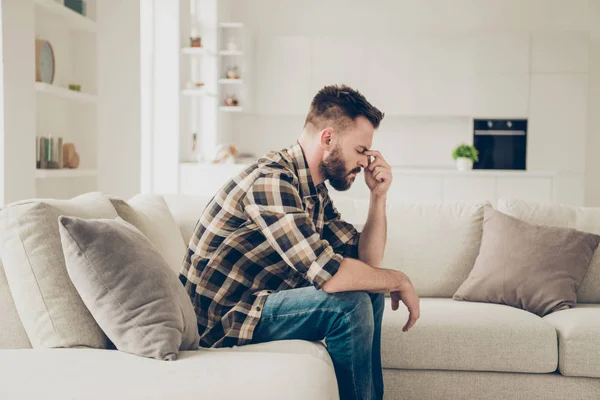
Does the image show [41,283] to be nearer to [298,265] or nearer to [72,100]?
[298,265]

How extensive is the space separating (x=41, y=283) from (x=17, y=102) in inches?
70.2

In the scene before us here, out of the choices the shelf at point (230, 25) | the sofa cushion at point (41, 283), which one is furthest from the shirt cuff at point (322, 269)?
the shelf at point (230, 25)

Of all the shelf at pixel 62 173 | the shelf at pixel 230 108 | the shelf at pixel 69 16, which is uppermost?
the shelf at pixel 69 16

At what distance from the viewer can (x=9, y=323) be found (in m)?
2.12

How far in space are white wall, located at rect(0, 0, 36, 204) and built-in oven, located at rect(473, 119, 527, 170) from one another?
5029 millimetres

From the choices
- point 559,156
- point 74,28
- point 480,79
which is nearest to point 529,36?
point 480,79

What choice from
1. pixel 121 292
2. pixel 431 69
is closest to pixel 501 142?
pixel 431 69

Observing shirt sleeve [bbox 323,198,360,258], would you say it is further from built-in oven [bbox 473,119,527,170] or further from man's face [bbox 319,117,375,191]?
built-in oven [bbox 473,119,527,170]

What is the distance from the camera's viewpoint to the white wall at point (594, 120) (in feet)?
25.7

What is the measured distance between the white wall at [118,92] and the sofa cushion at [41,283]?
306 cm

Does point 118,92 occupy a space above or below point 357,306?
above

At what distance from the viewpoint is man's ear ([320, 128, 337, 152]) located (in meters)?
2.40

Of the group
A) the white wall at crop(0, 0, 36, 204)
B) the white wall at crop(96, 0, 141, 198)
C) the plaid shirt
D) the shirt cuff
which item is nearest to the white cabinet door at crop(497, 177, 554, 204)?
the white wall at crop(96, 0, 141, 198)

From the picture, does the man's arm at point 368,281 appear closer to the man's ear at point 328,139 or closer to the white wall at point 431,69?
the man's ear at point 328,139
